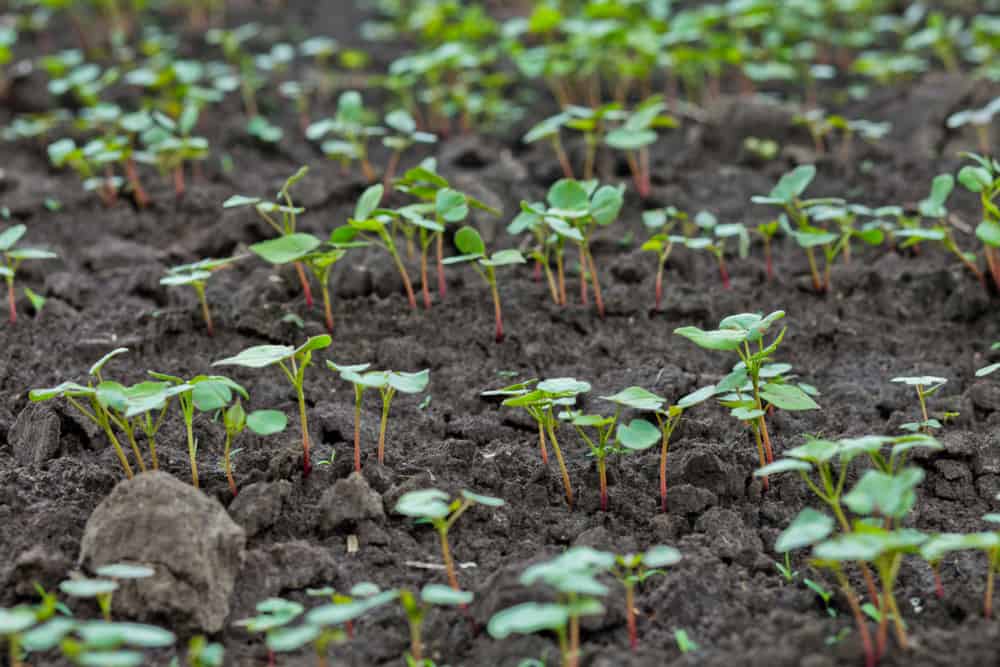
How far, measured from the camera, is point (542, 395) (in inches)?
82.4

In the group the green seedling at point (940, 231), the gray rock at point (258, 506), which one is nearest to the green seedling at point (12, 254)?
the gray rock at point (258, 506)

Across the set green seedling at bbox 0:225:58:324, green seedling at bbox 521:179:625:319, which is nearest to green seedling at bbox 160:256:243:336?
green seedling at bbox 0:225:58:324

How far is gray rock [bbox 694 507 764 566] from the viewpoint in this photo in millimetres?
2068

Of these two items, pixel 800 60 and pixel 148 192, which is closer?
pixel 148 192

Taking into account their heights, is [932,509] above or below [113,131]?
below

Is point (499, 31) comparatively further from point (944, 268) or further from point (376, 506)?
point (376, 506)

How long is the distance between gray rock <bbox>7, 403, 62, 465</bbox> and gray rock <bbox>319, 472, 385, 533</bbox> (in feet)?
2.01

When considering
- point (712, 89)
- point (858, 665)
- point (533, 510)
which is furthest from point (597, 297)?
point (712, 89)

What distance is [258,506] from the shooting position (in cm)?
210

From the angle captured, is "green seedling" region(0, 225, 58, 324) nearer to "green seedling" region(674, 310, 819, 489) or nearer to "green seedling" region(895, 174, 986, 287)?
"green seedling" region(674, 310, 819, 489)

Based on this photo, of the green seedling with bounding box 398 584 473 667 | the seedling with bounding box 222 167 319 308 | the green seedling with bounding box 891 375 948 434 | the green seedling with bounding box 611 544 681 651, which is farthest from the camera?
the seedling with bounding box 222 167 319 308

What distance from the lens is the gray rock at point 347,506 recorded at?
2125 mm

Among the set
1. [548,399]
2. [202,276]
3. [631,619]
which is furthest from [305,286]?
[631,619]

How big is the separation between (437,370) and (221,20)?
3.56 metres
